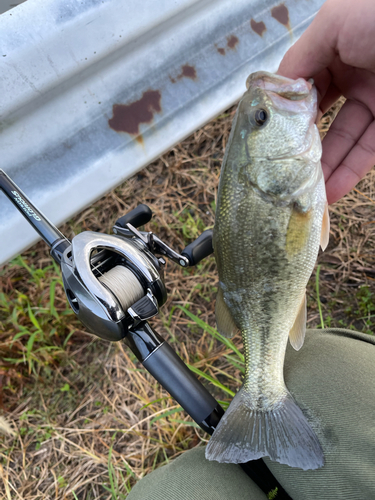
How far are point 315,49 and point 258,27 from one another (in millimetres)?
613

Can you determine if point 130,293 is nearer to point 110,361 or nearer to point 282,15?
point 110,361

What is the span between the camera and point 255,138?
147 centimetres

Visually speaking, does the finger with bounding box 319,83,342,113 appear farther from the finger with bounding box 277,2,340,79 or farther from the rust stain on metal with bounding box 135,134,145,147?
the rust stain on metal with bounding box 135,134,145,147

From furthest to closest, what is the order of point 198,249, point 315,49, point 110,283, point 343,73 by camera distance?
→ 1. point 343,73
2. point 315,49
3. point 198,249
4. point 110,283

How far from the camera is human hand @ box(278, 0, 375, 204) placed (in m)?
1.62

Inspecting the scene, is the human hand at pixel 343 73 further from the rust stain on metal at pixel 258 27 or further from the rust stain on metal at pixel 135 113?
the rust stain on metal at pixel 135 113

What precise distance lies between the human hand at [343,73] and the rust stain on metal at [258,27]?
45 centimetres

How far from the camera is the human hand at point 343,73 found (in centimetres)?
162

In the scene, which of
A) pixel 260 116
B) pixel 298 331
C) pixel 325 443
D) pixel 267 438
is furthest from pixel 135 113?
pixel 325 443

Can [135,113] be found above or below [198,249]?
above

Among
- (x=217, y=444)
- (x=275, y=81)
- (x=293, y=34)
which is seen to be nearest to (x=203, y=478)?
(x=217, y=444)

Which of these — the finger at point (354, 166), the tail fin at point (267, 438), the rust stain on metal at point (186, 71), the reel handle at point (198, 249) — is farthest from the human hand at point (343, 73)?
the tail fin at point (267, 438)

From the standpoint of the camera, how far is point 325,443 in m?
1.49

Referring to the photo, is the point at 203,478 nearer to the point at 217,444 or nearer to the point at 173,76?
the point at 217,444
